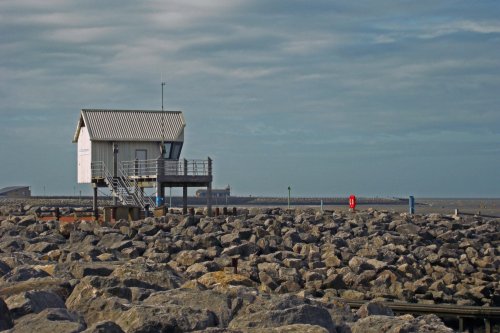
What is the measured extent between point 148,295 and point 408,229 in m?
18.0

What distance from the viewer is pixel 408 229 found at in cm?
2814

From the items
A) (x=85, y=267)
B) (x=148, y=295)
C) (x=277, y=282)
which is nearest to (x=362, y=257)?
(x=277, y=282)

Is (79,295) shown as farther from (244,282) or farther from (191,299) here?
(244,282)

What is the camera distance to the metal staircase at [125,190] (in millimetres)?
36969

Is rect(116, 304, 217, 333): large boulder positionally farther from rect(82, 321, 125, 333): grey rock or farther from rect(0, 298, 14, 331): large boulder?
rect(0, 298, 14, 331): large boulder

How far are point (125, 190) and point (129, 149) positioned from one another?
2.95 meters

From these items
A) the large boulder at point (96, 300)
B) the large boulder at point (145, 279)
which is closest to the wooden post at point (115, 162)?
the large boulder at point (145, 279)

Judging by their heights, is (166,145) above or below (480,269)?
above

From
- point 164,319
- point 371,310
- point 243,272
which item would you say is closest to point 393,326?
point 371,310

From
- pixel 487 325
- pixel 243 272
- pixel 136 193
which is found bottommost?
pixel 487 325

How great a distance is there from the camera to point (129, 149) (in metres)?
40.7

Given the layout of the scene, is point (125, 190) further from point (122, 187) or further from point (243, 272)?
point (243, 272)

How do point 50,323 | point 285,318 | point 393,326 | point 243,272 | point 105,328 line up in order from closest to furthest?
point 105,328 < point 50,323 < point 285,318 < point 393,326 < point 243,272

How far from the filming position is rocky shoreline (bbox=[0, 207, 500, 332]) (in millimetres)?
9445
